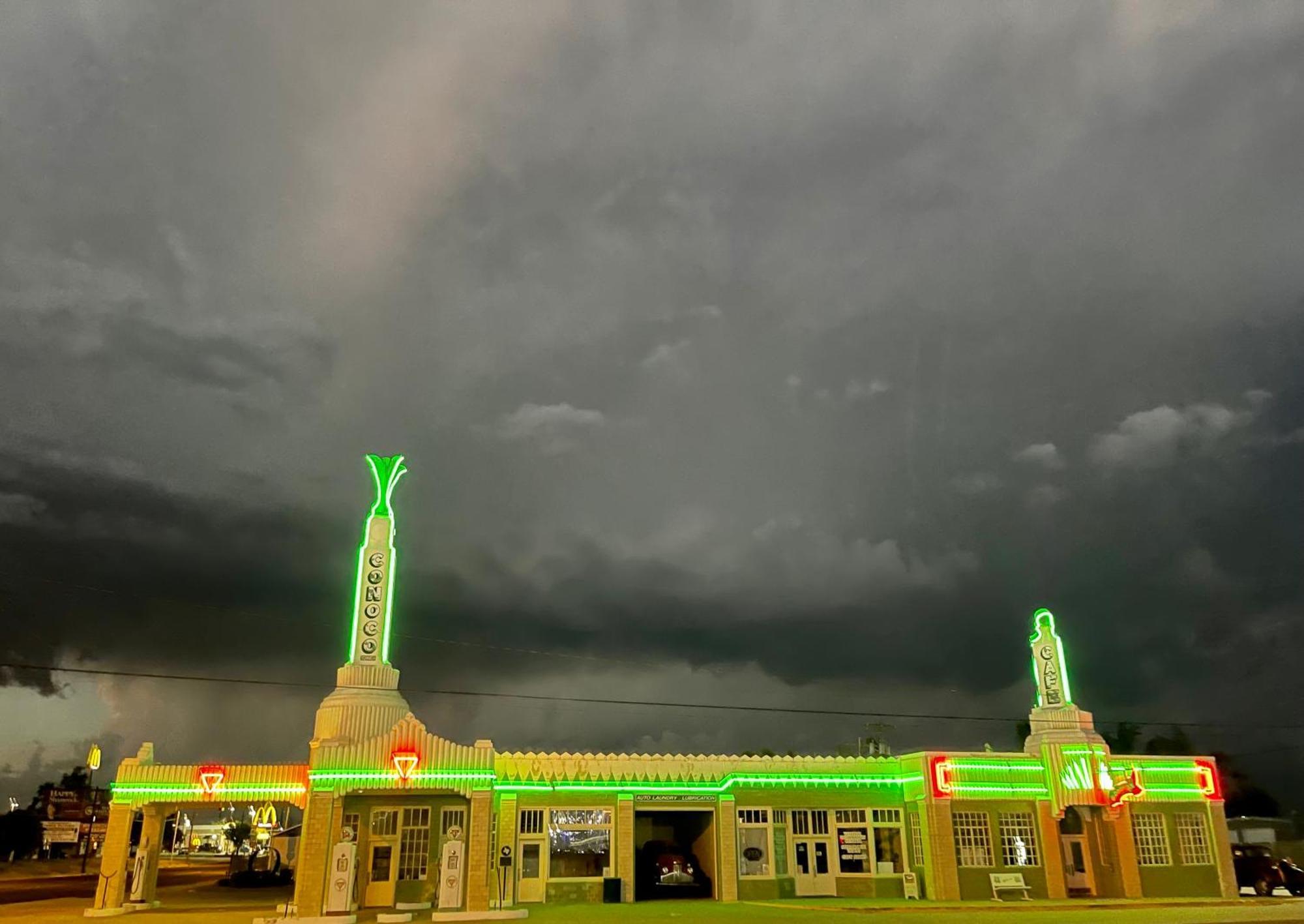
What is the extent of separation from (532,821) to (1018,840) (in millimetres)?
17995

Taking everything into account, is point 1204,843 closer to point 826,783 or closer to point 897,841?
point 897,841

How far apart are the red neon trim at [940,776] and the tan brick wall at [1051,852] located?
383 cm

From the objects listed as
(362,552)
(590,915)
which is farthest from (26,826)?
(590,915)

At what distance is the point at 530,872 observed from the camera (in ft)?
103

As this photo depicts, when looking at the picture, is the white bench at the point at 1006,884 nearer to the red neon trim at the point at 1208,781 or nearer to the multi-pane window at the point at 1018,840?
the multi-pane window at the point at 1018,840

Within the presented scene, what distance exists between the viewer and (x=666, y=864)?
112 feet

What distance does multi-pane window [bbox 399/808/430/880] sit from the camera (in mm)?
31359

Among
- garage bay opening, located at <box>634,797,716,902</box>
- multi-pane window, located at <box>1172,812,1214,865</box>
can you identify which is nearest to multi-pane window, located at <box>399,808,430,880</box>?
garage bay opening, located at <box>634,797,716,902</box>

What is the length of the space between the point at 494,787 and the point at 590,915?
21.2 feet

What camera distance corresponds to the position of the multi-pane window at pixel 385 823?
3169 centimetres

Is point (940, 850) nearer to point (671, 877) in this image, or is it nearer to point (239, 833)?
point (671, 877)

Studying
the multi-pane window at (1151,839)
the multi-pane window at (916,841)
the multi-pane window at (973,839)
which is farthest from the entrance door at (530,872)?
the multi-pane window at (1151,839)

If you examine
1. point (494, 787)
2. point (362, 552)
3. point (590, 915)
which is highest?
point (362, 552)

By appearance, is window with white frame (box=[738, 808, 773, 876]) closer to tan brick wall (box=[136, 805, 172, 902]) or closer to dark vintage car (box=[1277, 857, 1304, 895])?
tan brick wall (box=[136, 805, 172, 902])
